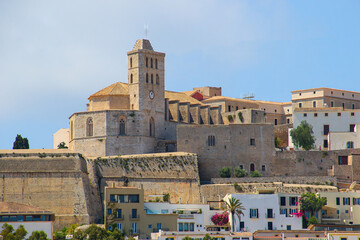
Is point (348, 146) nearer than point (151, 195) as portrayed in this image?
No

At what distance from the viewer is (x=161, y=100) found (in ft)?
275

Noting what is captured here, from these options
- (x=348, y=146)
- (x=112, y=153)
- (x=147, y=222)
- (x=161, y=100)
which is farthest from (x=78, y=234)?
(x=348, y=146)

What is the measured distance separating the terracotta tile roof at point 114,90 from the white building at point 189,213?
Answer: 57.5 feet

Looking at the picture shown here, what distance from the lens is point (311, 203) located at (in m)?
69.6

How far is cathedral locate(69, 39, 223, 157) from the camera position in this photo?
264ft

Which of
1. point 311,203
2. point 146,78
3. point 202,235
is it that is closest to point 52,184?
point 146,78

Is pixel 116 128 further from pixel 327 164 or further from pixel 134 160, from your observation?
pixel 327 164

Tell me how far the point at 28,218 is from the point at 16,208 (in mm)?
1419

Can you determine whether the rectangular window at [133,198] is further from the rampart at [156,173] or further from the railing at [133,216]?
the rampart at [156,173]

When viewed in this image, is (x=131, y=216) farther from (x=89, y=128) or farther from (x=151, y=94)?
(x=151, y=94)

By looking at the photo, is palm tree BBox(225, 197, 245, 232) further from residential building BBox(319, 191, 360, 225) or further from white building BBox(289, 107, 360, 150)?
white building BBox(289, 107, 360, 150)

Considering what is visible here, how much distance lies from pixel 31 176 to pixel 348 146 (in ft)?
92.1

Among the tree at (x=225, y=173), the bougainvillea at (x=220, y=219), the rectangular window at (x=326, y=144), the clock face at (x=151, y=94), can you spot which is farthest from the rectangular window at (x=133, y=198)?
the rectangular window at (x=326, y=144)

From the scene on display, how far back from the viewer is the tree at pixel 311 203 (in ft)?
228
